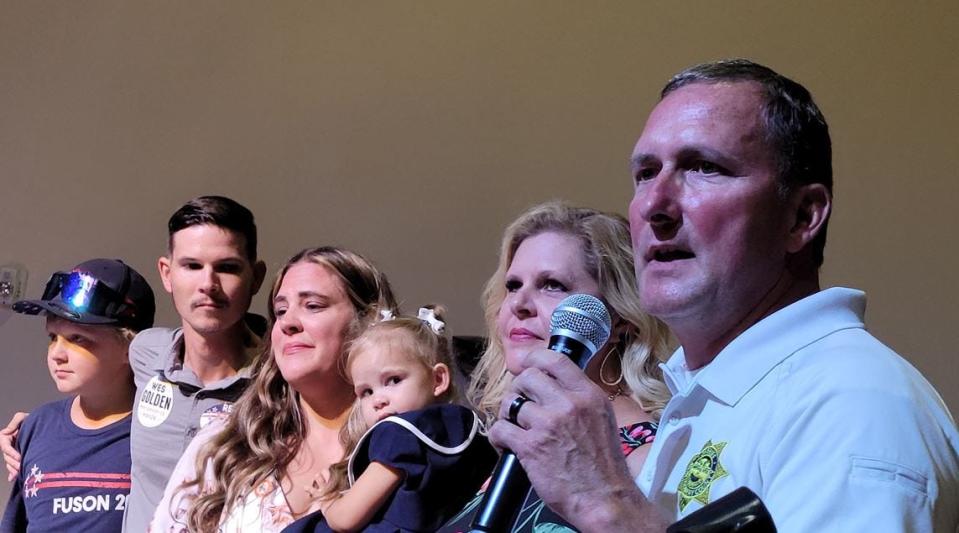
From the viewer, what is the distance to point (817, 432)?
104 cm

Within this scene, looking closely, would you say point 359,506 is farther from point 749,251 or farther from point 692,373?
point 749,251

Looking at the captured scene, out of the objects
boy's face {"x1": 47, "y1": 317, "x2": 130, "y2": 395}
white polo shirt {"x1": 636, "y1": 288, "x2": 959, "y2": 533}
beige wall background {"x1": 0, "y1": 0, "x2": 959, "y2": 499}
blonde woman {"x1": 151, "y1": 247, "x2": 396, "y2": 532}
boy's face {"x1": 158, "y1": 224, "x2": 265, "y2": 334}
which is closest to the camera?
white polo shirt {"x1": 636, "y1": 288, "x2": 959, "y2": 533}

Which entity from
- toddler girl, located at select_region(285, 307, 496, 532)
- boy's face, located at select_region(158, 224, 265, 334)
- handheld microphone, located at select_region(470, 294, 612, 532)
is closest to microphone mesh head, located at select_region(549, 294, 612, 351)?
handheld microphone, located at select_region(470, 294, 612, 532)

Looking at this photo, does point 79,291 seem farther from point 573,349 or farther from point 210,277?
point 573,349

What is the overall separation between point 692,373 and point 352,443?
1344mm

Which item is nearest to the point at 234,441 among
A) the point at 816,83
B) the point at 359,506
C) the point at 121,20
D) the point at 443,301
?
the point at 359,506

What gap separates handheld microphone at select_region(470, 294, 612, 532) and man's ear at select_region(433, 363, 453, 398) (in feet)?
3.51

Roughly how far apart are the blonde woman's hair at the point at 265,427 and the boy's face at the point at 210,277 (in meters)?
0.31

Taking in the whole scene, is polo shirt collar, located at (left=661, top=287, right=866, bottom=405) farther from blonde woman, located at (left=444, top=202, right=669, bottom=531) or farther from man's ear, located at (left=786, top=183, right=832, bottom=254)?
blonde woman, located at (left=444, top=202, right=669, bottom=531)

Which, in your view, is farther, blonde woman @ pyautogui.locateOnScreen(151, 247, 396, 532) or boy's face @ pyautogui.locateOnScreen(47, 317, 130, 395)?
boy's face @ pyautogui.locateOnScreen(47, 317, 130, 395)

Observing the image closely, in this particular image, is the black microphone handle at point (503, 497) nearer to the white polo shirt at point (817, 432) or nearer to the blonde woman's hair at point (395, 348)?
the white polo shirt at point (817, 432)

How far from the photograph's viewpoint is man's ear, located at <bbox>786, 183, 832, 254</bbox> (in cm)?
131

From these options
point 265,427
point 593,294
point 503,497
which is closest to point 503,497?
point 503,497

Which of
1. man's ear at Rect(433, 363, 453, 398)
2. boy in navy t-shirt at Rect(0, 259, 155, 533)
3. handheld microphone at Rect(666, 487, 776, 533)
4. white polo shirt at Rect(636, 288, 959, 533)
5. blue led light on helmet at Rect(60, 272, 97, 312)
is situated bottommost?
boy in navy t-shirt at Rect(0, 259, 155, 533)
